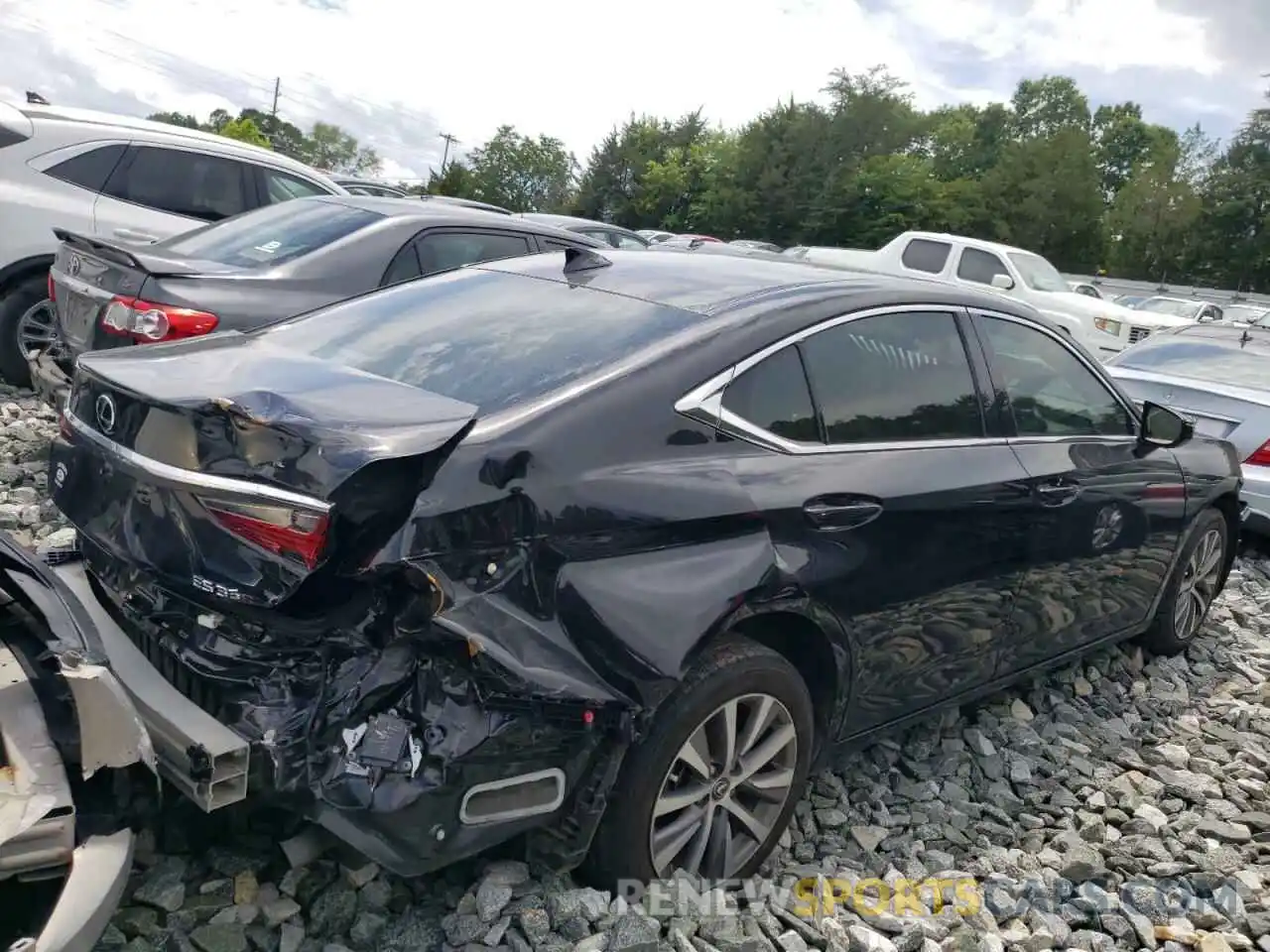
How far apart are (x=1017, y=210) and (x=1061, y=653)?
52.1m

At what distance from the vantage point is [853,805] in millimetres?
3695

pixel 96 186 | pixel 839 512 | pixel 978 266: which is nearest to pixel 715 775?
pixel 839 512

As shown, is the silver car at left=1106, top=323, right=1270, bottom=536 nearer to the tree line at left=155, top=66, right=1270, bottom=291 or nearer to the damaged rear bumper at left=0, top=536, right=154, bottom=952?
the damaged rear bumper at left=0, top=536, right=154, bottom=952

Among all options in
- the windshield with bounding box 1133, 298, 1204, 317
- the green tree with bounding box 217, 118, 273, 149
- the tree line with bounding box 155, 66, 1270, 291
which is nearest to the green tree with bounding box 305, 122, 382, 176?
the green tree with bounding box 217, 118, 273, 149

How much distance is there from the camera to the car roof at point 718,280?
3191 mm

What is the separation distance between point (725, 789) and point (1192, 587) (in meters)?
3.40

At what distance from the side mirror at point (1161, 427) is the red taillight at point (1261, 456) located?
2667mm

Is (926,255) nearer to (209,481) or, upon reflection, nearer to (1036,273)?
(1036,273)

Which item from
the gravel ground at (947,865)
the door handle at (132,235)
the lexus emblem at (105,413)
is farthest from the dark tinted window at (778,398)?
the door handle at (132,235)

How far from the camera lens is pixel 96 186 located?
7227 mm

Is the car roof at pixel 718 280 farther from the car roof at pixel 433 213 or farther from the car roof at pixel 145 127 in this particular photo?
the car roof at pixel 145 127

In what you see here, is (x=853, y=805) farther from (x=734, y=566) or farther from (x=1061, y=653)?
(x=734, y=566)

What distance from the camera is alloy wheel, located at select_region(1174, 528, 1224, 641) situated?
5.13 m

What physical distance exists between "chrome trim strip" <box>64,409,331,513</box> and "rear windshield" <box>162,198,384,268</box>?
333cm
